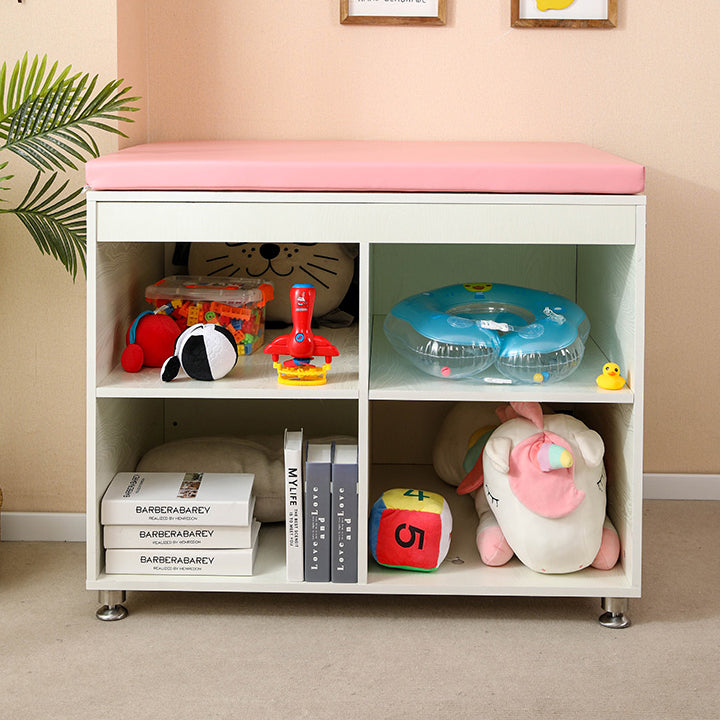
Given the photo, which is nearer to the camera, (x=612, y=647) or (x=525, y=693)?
(x=525, y=693)

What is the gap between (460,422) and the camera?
7.13 ft

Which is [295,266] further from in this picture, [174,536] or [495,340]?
[174,536]

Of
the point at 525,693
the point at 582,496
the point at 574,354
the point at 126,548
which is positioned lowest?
the point at 525,693

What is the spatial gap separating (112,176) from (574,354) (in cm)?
85

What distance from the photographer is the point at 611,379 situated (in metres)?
1.66

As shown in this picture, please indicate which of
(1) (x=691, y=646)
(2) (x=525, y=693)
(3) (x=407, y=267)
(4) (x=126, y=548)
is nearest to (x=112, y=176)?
(4) (x=126, y=548)

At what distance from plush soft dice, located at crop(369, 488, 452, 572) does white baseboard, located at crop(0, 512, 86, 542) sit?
2.27ft

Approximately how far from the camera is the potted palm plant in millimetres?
1701

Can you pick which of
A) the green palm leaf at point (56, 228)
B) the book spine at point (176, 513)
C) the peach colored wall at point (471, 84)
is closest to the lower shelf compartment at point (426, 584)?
the book spine at point (176, 513)

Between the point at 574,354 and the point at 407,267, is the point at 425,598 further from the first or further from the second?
the point at 407,267

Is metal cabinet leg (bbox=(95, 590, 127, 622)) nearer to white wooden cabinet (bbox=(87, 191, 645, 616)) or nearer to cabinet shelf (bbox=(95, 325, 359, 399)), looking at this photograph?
white wooden cabinet (bbox=(87, 191, 645, 616))

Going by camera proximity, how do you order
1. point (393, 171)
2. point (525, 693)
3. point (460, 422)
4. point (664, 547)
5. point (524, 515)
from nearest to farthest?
1. point (525, 693)
2. point (393, 171)
3. point (524, 515)
4. point (664, 547)
5. point (460, 422)

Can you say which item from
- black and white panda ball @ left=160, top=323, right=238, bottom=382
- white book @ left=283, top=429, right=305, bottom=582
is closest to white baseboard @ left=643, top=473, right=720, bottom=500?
white book @ left=283, top=429, right=305, bottom=582

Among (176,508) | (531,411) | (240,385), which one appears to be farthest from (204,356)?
(531,411)
